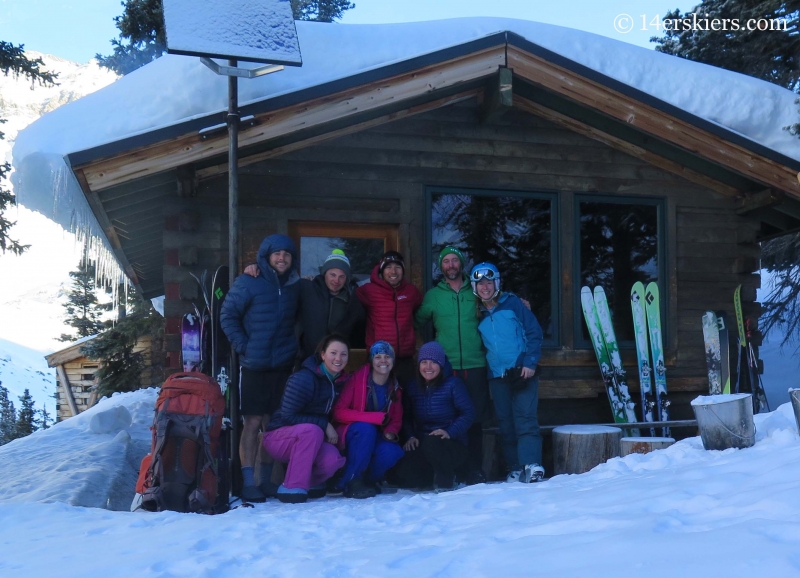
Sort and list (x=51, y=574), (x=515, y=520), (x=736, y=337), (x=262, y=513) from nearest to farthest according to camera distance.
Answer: (x=51, y=574), (x=515, y=520), (x=262, y=513), (x=736, y=337)

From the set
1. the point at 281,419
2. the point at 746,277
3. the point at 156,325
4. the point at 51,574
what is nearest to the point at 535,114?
the point at 746,277

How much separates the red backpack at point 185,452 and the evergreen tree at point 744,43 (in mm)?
10418

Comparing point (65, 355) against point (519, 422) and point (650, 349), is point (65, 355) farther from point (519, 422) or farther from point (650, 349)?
point (519, 422)

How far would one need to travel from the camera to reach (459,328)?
17.7 feet

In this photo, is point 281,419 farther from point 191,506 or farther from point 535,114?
point 535,114

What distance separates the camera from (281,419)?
4.71 m

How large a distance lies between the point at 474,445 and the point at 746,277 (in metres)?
3.57

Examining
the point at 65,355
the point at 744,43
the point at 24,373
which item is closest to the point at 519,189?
the point at 744,43

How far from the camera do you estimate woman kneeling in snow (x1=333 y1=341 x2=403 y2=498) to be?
480 cm

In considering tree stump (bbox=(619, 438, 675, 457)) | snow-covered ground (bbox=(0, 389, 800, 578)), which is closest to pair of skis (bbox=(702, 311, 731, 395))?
tree stump (bbox=(619, 438, 675, 457))

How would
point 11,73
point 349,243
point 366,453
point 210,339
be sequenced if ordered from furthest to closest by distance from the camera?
point 11,73 → point 349,243 → point 210,339 → point 366,453

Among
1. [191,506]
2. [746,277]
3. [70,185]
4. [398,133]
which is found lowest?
[191,506]

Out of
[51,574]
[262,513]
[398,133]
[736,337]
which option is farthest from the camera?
[736,337]

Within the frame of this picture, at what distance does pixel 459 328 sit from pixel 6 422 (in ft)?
50.8
